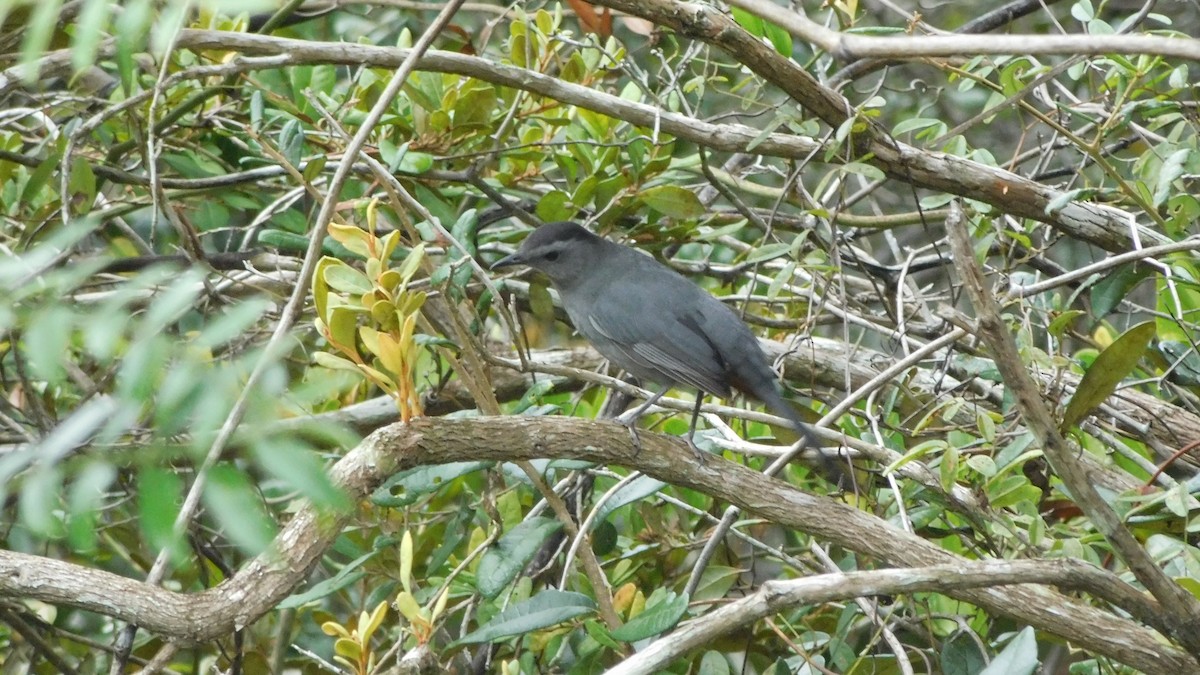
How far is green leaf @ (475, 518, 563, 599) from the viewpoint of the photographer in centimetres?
299

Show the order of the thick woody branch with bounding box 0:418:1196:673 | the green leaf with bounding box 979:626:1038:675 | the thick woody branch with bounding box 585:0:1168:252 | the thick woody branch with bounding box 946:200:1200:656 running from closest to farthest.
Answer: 1. the thick woody branch with bounding box 946:200:1200:656
2. the thick woody branch with bounding box 0:418:1196:673
3. the green leaf with bounding box 979:626:1038:675
4. the thick woody branch with bounding box 585:0:1168:252

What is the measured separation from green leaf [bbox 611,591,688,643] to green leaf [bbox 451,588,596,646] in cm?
15

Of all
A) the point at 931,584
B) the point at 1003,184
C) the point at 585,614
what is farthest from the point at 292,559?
the point at 1003,184

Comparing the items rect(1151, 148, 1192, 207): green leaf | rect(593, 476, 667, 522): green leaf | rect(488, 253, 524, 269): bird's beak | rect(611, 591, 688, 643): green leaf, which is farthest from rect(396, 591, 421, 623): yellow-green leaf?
rect(1151, 148, 1192, 207): green leaf

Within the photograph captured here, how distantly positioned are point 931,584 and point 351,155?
1.54 m

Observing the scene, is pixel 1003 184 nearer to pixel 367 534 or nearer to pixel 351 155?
pixel 351 155

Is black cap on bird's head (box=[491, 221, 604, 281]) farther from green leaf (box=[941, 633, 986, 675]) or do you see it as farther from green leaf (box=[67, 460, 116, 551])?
green leaf (box=[67, 460, 116, 551])

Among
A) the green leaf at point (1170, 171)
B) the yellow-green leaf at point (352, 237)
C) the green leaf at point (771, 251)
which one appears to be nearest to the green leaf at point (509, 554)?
the yellow-green leaf at point (352, 237)

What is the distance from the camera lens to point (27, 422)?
14.0 ft

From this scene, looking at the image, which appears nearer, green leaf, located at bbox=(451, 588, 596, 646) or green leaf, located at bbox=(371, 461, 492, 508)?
green leaf, located at bbox=(451, 588, 596, 646)

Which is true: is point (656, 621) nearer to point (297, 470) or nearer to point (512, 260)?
point (297, 470)

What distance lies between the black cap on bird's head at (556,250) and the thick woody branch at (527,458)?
124 cm

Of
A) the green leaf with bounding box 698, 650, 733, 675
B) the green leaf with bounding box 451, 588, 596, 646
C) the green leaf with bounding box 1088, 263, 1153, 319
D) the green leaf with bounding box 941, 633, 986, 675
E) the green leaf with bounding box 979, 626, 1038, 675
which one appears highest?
the green leaf with bounding box 1088, 263, 1153, 319

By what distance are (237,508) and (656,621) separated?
1718mm
